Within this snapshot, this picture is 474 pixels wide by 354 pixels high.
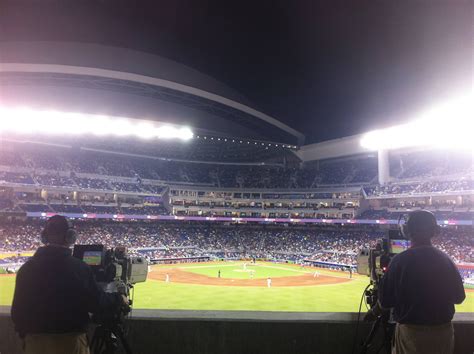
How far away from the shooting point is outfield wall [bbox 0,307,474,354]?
4.19 m

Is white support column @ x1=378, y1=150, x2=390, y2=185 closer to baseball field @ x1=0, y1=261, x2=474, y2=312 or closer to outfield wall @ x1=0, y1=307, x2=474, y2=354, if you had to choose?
baseball field @ x1=0, y1=261, x2=474, y2=312

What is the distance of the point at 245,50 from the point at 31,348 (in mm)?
Result: 31942

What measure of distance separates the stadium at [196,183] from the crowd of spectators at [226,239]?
0.97 ft

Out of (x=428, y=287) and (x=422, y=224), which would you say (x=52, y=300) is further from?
(x=422, y=224)

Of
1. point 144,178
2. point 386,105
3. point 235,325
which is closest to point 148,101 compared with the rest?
point 144,178

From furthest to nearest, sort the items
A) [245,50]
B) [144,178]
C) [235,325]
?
[144,178]
[245,50]
[235,325]

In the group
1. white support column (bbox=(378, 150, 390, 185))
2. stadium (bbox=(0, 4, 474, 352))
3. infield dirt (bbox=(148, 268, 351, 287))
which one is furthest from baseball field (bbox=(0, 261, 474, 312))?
white support column (bbox=(378, 150, 390, 185))

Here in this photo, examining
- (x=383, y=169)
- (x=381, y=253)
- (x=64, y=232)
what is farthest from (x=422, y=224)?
(x=383, y=169)

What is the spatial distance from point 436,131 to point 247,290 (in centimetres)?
3483

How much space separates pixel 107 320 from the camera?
11.6 feet

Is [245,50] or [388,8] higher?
[245,50]

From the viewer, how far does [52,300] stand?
278 cm

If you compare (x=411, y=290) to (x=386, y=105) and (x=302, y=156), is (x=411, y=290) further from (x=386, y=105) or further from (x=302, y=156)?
(x=302, y=156)

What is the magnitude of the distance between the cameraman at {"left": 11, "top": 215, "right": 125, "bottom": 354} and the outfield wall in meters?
1.44
